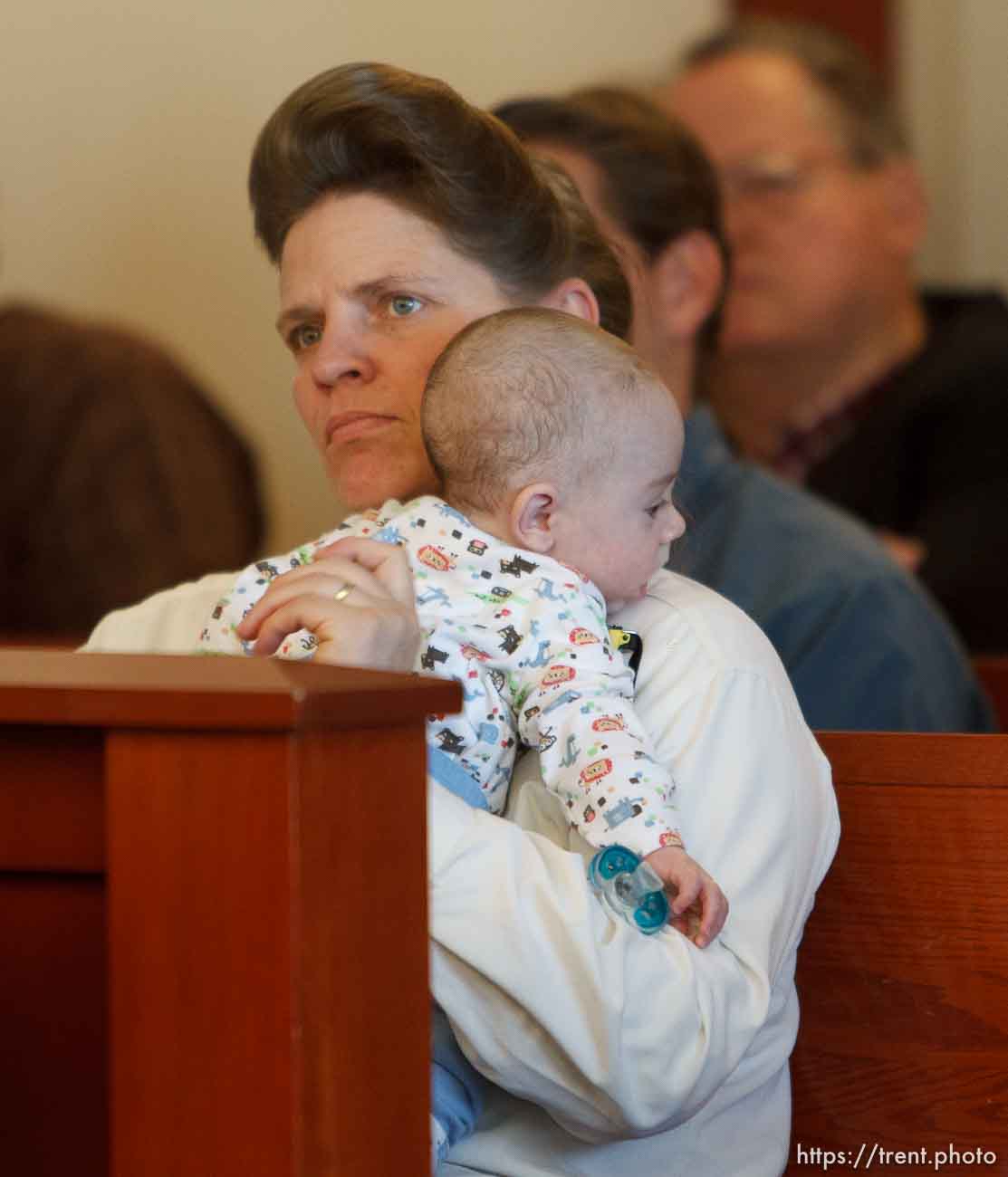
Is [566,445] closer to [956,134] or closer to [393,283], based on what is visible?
[393,283]

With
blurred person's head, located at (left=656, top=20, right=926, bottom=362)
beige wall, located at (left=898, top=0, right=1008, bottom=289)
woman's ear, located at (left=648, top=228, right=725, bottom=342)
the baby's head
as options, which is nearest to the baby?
the baby's head

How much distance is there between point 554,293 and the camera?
1.74 m

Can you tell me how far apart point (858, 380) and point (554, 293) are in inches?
108

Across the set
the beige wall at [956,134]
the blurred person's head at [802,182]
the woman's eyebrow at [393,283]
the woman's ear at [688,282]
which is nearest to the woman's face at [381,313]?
the woman's eyebrow at [393,283]

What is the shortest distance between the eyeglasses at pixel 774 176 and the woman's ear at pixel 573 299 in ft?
8.92

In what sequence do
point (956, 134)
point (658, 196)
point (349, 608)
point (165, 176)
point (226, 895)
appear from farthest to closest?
point (956, 134) → point (165, 176) → point (658, 196) → point (349, 608) → point (226, 895)

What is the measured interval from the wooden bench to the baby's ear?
1.16 ft

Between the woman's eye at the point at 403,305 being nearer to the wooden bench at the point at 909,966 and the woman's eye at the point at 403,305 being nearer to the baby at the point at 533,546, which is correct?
the baby at the point at 533,546

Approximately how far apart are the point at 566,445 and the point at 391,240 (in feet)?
1.04

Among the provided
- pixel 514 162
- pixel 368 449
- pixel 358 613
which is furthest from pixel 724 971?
pixel 514 162

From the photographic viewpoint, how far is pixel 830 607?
8.87 feet

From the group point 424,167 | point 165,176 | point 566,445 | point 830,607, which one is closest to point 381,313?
point 424,167

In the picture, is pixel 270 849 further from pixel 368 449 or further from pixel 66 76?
pixel 66 76

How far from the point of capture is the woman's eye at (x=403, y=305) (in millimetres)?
1692
